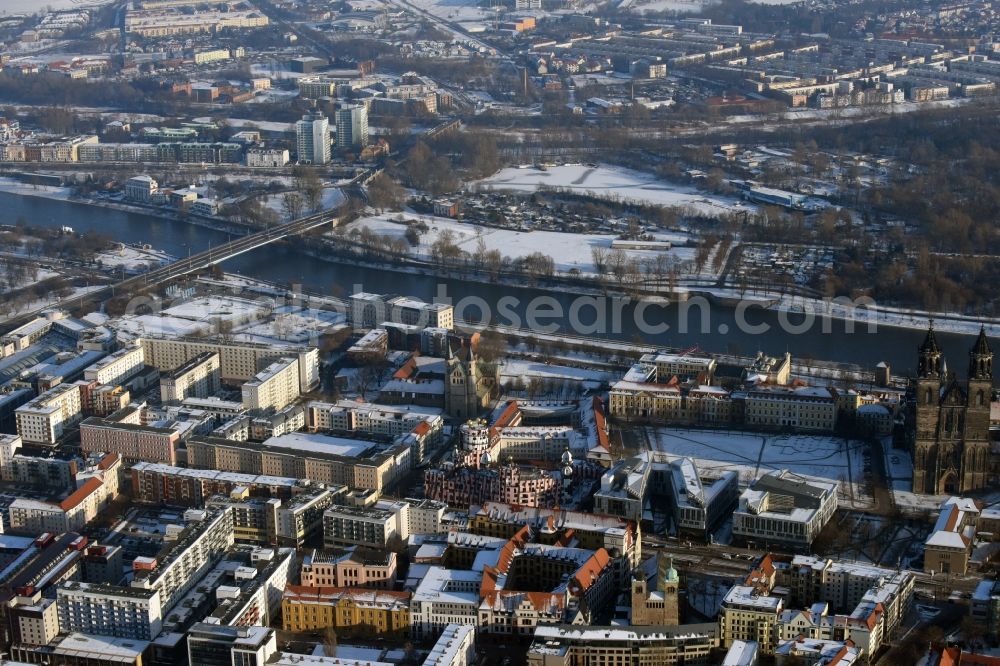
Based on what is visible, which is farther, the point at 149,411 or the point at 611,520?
the point at 149,411

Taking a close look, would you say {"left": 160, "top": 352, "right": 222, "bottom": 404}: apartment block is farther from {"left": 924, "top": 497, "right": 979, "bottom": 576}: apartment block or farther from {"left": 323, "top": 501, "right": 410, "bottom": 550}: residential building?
{"left": 924, "top": 497, "right": 979, "bottom": 576}: apartment block

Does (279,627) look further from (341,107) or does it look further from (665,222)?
(341,107)

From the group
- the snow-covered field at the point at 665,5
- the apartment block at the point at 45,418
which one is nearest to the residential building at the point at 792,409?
the apartment block at the point at 45,418

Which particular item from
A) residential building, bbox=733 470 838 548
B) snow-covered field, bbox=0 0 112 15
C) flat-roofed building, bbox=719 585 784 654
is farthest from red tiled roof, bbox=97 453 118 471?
snow-covered field, bbox=0 0 112 15

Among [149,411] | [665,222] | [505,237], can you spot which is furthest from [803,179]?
[149,411]

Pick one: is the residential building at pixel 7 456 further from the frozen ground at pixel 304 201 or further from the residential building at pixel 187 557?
the frozen ground at pixel 304 201
